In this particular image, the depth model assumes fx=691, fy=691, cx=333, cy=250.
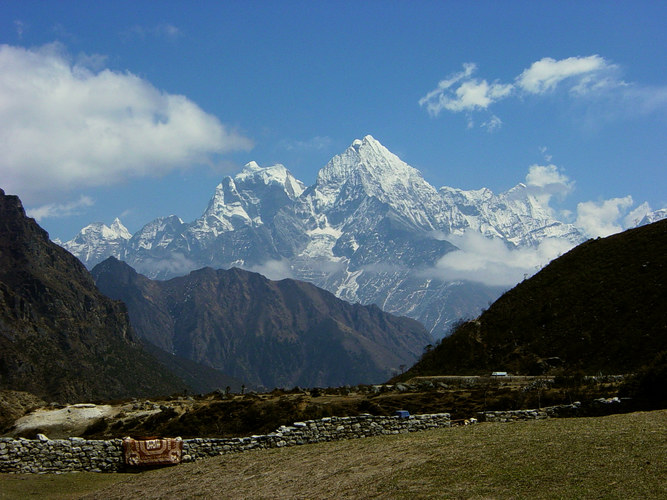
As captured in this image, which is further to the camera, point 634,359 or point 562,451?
point 634,359

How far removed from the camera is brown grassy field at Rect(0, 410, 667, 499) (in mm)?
21531

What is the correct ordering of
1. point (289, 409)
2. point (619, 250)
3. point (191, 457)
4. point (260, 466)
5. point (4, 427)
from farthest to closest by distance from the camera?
point (619, 250) < point (4, 427) < point (289, 409) < point (191, 457) < point (260, 466)

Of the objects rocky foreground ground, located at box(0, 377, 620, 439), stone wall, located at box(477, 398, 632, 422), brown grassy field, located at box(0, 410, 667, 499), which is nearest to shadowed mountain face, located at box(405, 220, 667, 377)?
rocky foreground ground, located at box(0, 377, 620, 439)

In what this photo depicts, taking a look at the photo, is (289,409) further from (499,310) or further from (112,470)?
(499,310)

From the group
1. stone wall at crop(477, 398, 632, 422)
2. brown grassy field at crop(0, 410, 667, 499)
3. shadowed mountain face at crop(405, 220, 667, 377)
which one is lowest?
brown grassy field at crop(0, 410, 667, 499)

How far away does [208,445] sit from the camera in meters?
35.7

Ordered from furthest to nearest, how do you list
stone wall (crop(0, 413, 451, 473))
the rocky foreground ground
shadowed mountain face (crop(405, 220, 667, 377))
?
shadowed mountain face (crop(405, 220, 667, 377))
the rocky foreground ground
stone wall (crop(0, 413, 451, 473))

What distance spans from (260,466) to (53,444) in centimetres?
1263

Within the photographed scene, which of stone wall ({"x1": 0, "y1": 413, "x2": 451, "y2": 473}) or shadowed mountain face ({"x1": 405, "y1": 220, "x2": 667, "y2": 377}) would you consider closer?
stone wall ({"x1": 0, "y1": 413, "x2": 451, "y2": 473})

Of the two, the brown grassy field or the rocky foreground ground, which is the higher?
the rocky foreground ground

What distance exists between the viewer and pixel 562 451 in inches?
966

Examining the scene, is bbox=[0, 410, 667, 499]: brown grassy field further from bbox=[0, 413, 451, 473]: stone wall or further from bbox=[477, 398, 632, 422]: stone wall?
bbox=[477, 398, 632, 422]: stone wall

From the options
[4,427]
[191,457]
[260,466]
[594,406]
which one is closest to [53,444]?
[191,457]

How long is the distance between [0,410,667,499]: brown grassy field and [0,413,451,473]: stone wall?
1.16 metres
